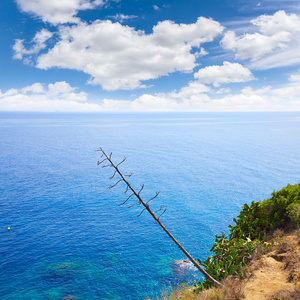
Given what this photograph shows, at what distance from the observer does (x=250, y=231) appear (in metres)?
14.3

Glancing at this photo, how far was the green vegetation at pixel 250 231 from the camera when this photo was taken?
1232 centimetres

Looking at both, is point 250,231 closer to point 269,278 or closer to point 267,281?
point 269,278

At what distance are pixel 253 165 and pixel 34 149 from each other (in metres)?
104

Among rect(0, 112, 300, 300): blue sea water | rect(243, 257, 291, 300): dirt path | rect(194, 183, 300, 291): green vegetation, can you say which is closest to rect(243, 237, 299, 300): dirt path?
rect(243, 257, 291, 300): dirt path

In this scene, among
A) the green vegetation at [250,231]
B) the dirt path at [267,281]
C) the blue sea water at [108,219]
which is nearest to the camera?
the dirt path at [267,281]

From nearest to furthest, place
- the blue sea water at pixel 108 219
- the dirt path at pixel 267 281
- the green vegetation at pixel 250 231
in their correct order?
the dirt path at pixel 267 281
the green vegetation at pixel 250 231
the blue sea water at pixel 108 219

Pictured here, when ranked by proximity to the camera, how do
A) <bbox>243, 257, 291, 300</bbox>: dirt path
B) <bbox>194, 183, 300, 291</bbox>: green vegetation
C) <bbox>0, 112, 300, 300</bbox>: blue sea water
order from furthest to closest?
<bbox>0, 112, 300, 300</bbox>: blue sea water < <bbox>194, 183, 300, 291</bbox>: green vegetation < <bbox>243, 257, 291, 300</bbox>: dirt path

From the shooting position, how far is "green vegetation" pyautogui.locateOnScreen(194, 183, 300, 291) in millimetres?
12320

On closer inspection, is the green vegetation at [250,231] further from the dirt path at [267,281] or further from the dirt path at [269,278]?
the dirt path at [267,281]

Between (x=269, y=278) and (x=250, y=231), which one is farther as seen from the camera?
(x=250, y=231)

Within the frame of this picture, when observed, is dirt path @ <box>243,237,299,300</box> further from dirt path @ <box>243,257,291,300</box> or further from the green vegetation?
the green vegetation

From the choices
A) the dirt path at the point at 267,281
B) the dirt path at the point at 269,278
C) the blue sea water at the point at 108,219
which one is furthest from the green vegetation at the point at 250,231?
the blue sea water at the point at 108,219

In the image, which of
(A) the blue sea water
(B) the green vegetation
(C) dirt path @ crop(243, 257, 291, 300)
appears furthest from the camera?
(A) the blue sea water

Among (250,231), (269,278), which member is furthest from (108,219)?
(269,278)
